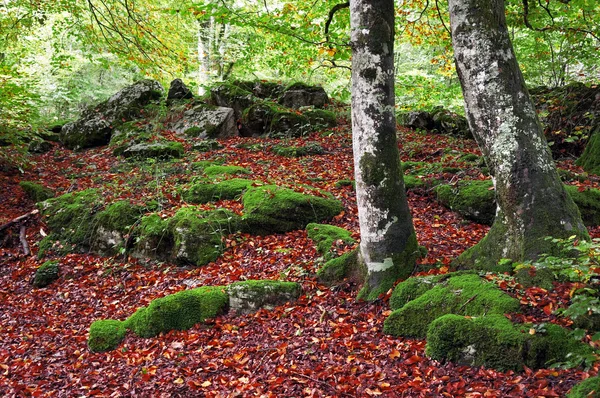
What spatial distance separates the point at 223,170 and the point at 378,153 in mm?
5995

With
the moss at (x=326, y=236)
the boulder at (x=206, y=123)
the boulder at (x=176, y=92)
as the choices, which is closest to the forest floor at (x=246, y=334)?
the moss at (x=326, y=236)

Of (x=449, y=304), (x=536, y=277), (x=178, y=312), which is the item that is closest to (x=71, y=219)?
(x=178, y=312)

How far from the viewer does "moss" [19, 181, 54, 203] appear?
34.6 ft

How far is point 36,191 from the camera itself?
10.6 m

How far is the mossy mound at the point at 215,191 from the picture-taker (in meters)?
8.75

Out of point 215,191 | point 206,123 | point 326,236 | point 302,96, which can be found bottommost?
point 326,236

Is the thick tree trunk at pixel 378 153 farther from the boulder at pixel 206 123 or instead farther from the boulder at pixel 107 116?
the boulder at pixel 107 116

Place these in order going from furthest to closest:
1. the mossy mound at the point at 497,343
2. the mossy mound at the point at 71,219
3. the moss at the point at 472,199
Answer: the mossy mound at the point at 71,219 < the moss at the point at 472,199 < the mossy mound at the point at 497,343

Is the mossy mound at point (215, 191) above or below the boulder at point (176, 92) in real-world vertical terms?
below

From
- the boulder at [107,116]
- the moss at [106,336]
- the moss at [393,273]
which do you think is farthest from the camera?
the boulder at [107,116]

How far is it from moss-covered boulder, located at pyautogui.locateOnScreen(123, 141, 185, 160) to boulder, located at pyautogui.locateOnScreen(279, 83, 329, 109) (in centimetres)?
486

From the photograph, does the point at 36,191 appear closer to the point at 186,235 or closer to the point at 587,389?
the point at 186,235

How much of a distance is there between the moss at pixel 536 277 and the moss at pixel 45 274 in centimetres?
783

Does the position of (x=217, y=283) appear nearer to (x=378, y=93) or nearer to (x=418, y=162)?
(x=378, y=93)
